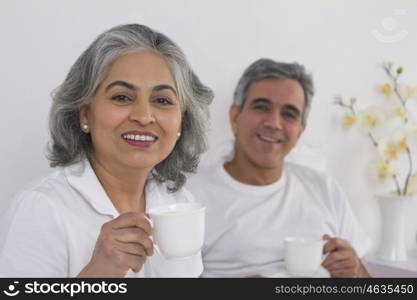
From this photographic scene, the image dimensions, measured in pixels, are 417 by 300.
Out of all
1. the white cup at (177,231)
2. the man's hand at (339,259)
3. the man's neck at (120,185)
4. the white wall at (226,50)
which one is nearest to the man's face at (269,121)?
the white wall at (226,50)

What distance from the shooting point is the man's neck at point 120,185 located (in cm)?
A: 76

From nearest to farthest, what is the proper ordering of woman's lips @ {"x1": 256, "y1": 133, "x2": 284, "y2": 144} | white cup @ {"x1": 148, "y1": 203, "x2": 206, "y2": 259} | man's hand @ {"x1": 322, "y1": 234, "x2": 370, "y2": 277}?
white cup @ {"x1": 148, "y1": 203, "x2": 206, "y2": 259} < man's hand @ {"x1": 322, "y1": 234, "x2": 370, "y2": 277} < woman's lips @ {"x1": 256, "y1": 133, "x2": 284, "y2": 144}

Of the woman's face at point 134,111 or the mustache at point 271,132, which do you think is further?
the mustache at point 271,132

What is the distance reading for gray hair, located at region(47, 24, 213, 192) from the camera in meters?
0.70

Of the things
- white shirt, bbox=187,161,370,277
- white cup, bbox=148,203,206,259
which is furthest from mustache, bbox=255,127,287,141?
white cup, bbox=148,203,206,259

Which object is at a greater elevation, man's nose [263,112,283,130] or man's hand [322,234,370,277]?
man's nose [263,112,283,130]

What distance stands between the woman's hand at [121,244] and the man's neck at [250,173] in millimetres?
555

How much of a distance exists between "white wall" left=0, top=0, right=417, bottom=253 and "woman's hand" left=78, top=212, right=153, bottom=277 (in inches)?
15.9

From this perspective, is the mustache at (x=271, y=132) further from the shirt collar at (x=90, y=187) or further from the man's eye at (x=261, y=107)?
the shirt collar at (x=90, y=187)

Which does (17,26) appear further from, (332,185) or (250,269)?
(332,185)

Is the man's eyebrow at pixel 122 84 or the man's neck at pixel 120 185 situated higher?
the man's eyebrow at pixel 122 84

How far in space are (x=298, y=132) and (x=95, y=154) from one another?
56 cm

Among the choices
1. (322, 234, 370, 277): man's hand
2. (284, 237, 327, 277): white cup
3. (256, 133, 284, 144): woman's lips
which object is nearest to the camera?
(284, 237, 327, 277): white cup

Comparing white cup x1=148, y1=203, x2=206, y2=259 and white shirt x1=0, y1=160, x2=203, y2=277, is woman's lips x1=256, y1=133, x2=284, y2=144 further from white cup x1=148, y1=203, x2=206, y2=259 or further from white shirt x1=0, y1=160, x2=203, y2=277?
white cup x1=148, y1=203, x2=206, y2=259
